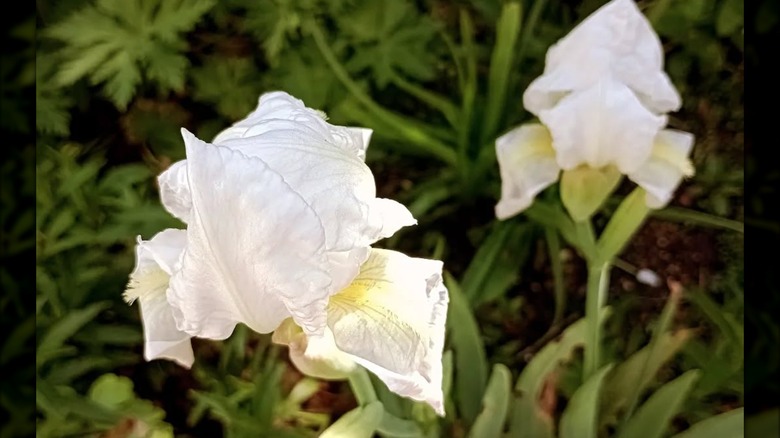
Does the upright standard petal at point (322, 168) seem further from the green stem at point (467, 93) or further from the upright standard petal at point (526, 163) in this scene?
the green stem at point (467, 93)

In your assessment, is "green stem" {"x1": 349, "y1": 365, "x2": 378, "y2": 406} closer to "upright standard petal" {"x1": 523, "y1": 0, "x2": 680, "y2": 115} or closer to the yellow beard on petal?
the yellow beard on petal

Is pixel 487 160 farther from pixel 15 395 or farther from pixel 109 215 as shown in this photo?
pixel 15 395

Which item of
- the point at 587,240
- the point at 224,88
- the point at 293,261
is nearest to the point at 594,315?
the point at 587,240

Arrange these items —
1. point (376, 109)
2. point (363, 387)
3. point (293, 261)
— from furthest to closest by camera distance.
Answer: point (376, 109)
point (363, 387)
point (293, 261)

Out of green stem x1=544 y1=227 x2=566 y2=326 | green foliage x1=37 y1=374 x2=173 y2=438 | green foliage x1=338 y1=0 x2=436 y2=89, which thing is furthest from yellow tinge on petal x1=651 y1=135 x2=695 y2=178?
green foliage x1=37 y1=374 x2=173 y2=438

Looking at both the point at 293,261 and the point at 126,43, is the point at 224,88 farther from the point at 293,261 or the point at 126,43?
the point at 293,261

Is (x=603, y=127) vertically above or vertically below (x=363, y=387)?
above
